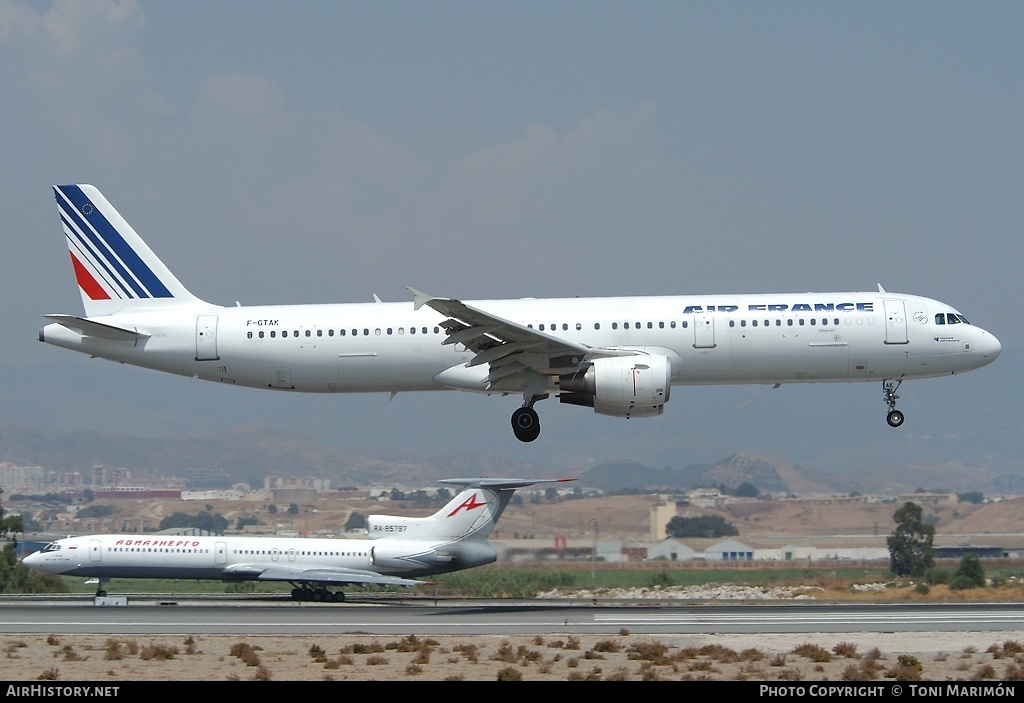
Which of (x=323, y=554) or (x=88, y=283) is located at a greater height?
(x=88, y=283)

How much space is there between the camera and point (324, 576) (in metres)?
53.9

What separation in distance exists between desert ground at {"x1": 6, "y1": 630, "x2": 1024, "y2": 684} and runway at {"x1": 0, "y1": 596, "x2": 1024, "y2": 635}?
2319mm

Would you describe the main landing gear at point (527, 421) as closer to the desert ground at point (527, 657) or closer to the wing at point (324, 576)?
the desert ground at point (527, 657)

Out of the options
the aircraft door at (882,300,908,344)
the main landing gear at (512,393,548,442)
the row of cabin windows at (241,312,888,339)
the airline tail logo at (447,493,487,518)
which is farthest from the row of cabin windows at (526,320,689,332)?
the airline tail logo at (447,493,487,518)

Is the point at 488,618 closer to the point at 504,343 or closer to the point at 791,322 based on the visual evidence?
the point at 504,343

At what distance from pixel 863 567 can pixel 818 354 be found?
55.5 metres

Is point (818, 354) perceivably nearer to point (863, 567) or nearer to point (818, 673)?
point (818, 673)

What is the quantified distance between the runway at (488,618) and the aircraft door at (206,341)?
798 centimetres

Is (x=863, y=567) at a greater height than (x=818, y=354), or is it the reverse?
(x=818, y=354)

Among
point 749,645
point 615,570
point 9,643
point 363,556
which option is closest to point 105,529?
point 615,570

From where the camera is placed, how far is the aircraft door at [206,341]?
1608 inches

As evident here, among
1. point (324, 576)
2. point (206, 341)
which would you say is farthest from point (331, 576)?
point (206, 341)

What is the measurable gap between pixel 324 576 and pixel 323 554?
72.8 inches

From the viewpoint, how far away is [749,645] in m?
32.8
